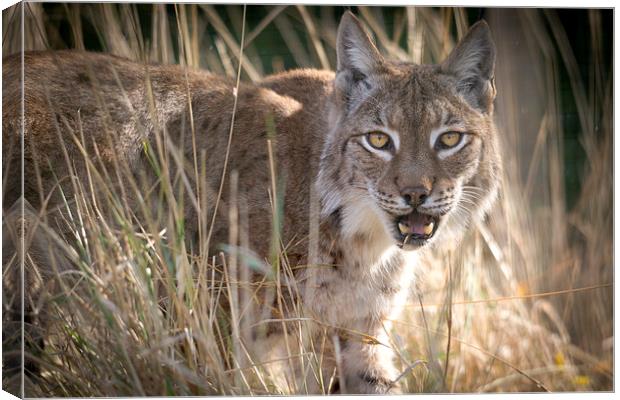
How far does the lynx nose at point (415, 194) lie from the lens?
14.4 ft

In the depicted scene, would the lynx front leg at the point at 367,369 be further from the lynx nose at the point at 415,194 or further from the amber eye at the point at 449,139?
the amber eye at the point at 449,139

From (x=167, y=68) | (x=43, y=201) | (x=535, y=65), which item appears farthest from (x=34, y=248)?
(x=535, y=65)

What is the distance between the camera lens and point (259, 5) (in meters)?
4.75

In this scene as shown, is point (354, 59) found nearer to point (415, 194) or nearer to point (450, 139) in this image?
point (450, 139)

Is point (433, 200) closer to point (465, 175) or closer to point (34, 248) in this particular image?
point (465, 175)

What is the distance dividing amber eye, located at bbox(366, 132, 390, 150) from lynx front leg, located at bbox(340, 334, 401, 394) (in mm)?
1063

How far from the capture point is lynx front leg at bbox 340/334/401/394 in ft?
16.2

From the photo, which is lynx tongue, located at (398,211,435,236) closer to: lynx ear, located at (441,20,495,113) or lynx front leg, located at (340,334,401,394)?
lynx ear, located at (441,20,495,113)

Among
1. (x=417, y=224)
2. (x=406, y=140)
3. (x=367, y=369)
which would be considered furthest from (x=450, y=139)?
(x=367, y=369)

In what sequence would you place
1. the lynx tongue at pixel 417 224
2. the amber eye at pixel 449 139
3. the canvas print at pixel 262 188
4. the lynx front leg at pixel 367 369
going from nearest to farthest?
the canvas print at pixel 262 188, the lynx tongue at pixel 417 224, the amber eye at pixel 449 139, the lynx front leg at pixel 367 369

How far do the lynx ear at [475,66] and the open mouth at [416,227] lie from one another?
2.15ft

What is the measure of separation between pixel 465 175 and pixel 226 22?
145cm

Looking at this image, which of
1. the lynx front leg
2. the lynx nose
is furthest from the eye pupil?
the lynx front leg

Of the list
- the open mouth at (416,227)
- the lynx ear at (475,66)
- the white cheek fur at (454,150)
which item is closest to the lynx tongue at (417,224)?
the open mouth at (416,227)
